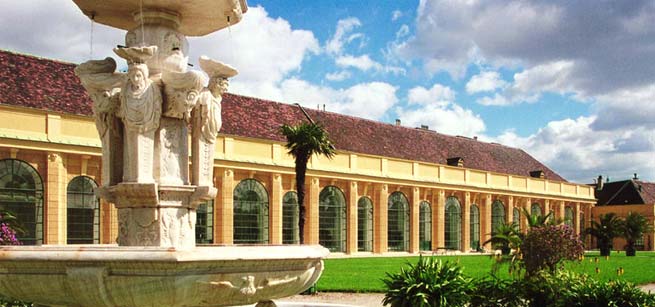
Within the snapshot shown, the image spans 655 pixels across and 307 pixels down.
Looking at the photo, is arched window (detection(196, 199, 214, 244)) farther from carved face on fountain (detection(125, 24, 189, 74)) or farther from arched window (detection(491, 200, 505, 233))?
carved face on fountain (detection(125, 24, 189, 74))

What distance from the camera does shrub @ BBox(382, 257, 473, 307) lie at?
1158cm

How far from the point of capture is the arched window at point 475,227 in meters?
57.2

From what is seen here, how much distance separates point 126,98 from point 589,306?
7352 millimetres

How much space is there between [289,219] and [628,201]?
47.3m

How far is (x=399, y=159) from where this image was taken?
49.1m

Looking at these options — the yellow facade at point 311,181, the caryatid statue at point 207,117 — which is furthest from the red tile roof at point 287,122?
the caryatid statue at point 207,117

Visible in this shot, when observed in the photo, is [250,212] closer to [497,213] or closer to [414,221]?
[414,221]

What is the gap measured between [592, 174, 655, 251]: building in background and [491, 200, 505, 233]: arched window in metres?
20.6

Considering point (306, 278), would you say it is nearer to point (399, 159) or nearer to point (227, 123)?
point (227, 123)

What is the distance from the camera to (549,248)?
14.9m

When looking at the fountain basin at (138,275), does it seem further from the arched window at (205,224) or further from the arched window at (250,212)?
the arched window at (250,212)

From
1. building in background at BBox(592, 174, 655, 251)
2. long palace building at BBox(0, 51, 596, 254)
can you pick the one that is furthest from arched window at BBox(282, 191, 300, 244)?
building in background at BBox(592, 174, 655, 251)

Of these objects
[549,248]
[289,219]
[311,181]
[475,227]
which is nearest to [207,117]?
[549,248]

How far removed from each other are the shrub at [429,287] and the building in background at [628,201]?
67215 millimetres
